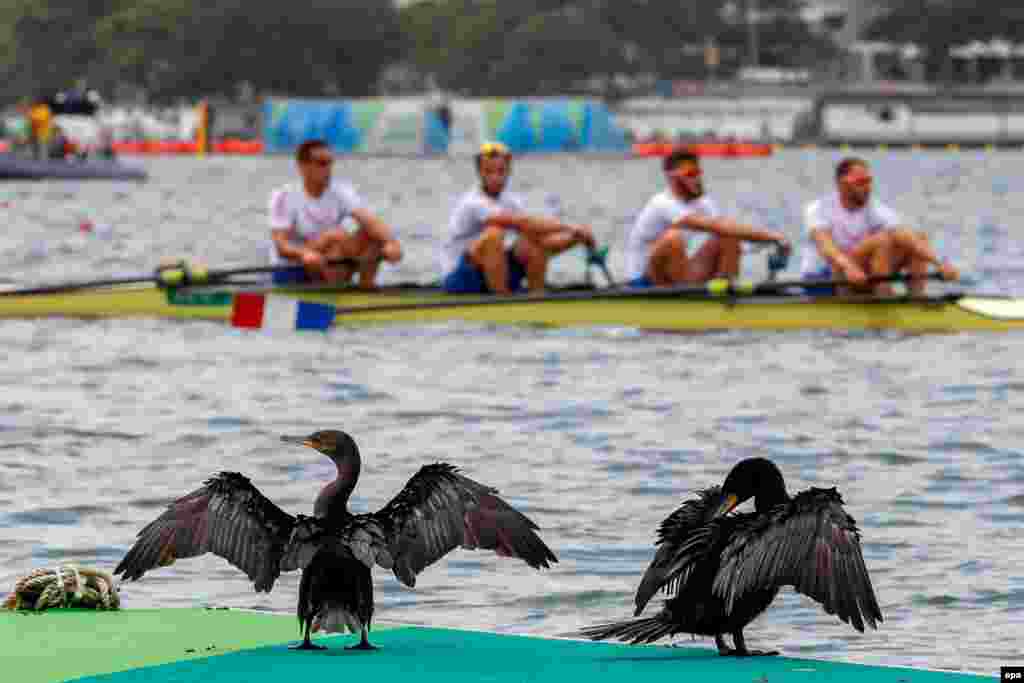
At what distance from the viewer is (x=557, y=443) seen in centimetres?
1608

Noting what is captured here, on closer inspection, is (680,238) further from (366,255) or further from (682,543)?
(682,543)

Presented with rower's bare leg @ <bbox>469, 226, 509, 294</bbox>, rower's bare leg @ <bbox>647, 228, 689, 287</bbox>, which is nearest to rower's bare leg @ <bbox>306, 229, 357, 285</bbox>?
rower's bare leg @ <bbox>469, 226, 509, 294</bbox>

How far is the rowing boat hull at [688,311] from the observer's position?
20719mm

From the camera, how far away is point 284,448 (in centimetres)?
1574

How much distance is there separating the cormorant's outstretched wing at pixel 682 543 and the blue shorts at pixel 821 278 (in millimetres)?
11977

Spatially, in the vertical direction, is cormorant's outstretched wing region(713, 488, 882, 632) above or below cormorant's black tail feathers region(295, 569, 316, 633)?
above

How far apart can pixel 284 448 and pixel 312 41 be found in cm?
16772

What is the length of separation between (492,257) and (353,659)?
12.7 metres

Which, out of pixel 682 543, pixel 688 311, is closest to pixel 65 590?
pixel 682 543

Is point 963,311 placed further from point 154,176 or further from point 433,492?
point 154,176

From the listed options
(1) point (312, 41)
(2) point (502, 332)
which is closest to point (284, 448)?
(2) point (502, 332)

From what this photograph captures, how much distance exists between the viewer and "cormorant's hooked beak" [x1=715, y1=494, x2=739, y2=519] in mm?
8539

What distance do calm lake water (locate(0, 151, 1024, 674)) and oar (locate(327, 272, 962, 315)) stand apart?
42 cm

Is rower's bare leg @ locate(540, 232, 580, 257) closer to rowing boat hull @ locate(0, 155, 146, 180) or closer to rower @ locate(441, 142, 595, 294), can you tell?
rower @ locate(441, 142, 595, 294)
